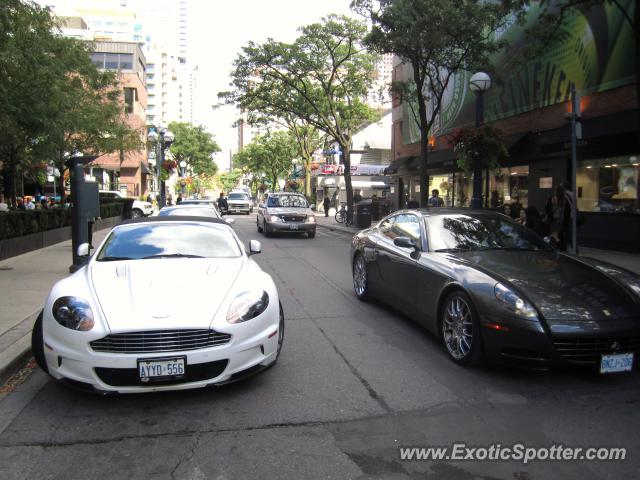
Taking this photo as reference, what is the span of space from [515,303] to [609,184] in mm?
11928

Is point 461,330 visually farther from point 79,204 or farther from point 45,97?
point 45,97

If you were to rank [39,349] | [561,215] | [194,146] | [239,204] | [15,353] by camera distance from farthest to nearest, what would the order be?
[194,146] < [239,204] < [561,215] < [15,353] < [39,349]

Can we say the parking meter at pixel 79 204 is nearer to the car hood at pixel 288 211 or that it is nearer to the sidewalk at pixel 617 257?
the car hood at pixel 288 211

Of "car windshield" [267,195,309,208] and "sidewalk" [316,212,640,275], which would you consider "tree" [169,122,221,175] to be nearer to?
"car windshield" [267,195,309,208]

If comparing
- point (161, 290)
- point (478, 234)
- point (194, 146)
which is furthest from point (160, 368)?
point (194, 146)

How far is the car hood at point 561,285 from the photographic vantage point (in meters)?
4.38

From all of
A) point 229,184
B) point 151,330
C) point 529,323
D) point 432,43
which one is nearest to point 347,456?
point 151,330

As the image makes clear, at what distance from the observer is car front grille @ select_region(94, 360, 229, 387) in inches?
151

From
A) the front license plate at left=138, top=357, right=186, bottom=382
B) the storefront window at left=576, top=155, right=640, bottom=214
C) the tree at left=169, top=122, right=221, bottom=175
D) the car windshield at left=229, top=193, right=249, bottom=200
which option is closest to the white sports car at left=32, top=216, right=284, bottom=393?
the front license plate at left=138, top=357, right=186, bottom=382

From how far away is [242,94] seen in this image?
26875mm

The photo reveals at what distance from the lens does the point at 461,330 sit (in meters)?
4.98

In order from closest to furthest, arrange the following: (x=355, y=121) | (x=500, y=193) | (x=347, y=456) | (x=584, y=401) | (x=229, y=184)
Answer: (x=347, y=456), (x=584, y=401), (x=500, y=193), (x=355, y=121), (x=229, y=184)

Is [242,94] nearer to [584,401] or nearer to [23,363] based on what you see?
[23,363]

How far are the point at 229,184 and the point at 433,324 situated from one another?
14783 cm
